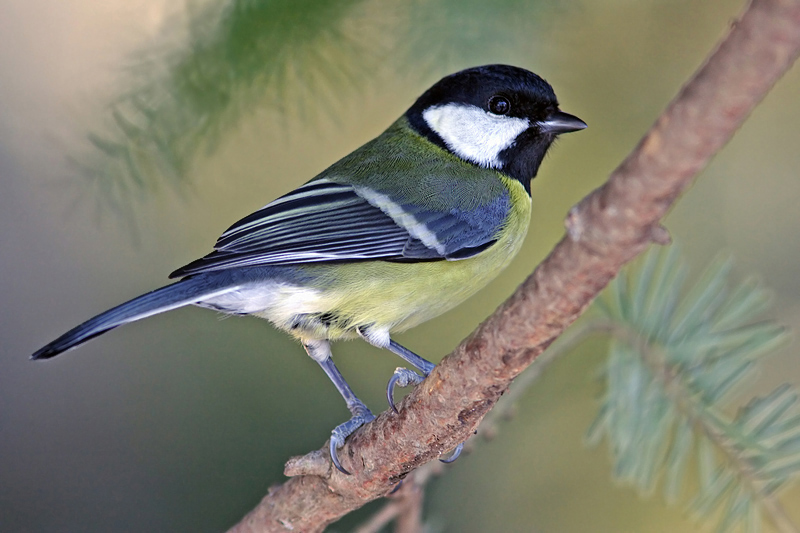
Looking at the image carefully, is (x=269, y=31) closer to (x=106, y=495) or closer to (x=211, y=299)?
(x=211, y=299)

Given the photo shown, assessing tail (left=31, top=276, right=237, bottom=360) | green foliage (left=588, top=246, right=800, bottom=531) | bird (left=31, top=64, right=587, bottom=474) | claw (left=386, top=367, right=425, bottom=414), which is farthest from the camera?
bird (left=31, top=64, right=587, bottom=474)

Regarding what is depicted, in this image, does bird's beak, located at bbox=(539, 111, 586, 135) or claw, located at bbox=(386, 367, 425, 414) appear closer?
claw, located at bbox=(386, 367, 425, 414)

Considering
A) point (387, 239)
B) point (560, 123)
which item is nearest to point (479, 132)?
point (560, 123)

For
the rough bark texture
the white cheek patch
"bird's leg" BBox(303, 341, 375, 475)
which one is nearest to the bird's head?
the white cheek patch

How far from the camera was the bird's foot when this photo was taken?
3.10 feet

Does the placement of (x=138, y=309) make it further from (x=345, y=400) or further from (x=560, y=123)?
(x=560, y=123)

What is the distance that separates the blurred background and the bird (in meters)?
0.09

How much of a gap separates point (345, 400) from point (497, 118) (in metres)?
0.59

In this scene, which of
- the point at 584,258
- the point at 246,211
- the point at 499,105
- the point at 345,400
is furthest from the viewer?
the point at 246,211

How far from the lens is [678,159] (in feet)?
1.60

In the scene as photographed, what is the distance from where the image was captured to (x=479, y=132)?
4.57ft

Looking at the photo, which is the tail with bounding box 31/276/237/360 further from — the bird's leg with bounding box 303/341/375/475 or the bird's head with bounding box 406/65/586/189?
the bird's head with bounding box 406/65/586/189

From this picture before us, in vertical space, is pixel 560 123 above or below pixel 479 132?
below

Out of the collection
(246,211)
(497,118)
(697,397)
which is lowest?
(697,397)
